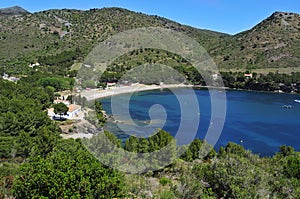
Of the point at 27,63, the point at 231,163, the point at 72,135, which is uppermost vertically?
the point at 27,63

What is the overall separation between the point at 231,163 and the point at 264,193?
70.7 inches

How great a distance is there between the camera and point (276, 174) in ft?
50.0

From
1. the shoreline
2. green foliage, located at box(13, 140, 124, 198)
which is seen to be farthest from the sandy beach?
green foliage, located at box(13, 140, 124, 198)

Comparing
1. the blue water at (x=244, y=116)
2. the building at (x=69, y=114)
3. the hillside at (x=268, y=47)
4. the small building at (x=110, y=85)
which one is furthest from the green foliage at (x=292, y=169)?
the hillside at (x=268, y=47)

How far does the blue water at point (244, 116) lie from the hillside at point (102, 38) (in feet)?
60.7

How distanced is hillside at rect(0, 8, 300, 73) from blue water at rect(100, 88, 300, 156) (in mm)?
18504

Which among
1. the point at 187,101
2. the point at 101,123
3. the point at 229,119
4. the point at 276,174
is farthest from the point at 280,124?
the point at 276,174

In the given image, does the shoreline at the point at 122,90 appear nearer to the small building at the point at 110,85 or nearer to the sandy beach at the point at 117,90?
the sandy beach at the point at 117,90

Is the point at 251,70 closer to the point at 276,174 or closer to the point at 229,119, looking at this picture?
the point at 229,119

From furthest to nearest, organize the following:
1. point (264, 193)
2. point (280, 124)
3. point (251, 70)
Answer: point (251, 70)
point (280, 124)
point (264, 193)

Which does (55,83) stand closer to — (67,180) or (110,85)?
(110,85)

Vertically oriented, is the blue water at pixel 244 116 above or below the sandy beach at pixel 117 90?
below

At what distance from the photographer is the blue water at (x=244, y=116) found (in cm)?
3800

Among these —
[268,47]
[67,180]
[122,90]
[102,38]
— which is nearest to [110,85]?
[122,90]
